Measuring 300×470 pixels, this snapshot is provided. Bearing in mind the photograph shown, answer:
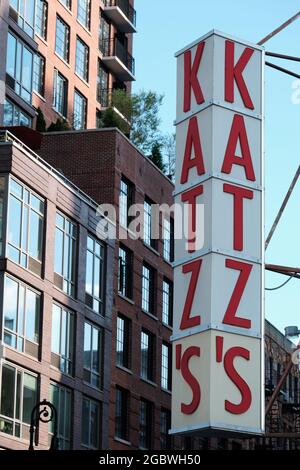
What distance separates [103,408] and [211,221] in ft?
104

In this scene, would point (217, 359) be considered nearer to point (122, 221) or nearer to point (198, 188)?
point (198, 188)

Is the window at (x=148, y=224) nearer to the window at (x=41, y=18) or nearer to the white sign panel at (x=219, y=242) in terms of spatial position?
the window at (x=41, y=18)

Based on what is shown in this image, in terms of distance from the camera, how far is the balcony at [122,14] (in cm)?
8038

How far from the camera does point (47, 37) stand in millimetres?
69125

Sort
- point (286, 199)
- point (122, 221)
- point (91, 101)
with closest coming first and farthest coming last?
point (286, 199)
point (122, 221)
point (91, 101)

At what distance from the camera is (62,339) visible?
162 ft

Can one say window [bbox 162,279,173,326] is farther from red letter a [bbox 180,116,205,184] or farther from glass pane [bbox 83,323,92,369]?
red letter a [bbox 180,116,205,184]

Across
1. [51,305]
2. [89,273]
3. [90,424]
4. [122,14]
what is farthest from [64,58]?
[90,424]

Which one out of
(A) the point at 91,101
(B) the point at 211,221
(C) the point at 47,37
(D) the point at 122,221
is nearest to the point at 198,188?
(B) the point at 211,221

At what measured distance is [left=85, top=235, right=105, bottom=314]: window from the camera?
52.4 meters

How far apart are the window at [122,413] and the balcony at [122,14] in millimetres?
32600

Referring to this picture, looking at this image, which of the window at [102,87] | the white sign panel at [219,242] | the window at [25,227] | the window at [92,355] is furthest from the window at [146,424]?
the white sign panel at [219,242]

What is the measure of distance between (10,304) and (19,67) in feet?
48.1

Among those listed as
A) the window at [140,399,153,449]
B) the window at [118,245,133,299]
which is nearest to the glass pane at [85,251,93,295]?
the window at [118,245,133,299]
